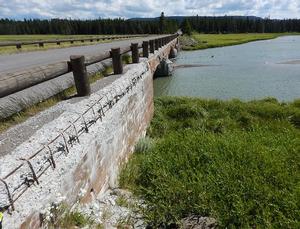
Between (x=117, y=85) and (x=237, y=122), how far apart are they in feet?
18.6

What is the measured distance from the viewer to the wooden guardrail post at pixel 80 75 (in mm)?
5199

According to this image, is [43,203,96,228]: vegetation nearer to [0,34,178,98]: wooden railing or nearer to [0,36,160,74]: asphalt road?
[0,34,178,98]: wooden railing

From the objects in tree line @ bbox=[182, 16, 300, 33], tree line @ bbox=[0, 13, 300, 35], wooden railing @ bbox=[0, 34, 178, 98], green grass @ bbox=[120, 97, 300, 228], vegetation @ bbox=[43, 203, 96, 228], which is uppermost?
wooden railing @ bbox=[0, 34, 178, 98]

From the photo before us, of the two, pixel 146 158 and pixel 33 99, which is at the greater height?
pixel 33 99

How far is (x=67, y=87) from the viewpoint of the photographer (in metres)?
6.20

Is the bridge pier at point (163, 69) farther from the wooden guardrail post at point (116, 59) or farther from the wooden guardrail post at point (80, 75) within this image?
the wooden guardrail post at point (80, 75)

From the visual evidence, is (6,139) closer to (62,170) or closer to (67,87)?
(62,170)

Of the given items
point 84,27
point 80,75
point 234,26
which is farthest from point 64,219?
point 234,26

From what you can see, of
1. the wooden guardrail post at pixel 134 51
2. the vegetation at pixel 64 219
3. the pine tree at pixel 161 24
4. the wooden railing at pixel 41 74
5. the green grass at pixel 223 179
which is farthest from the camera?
the pine tree at pixel 161 24

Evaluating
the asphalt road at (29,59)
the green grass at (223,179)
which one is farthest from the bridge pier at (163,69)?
the green grass at (223,179)

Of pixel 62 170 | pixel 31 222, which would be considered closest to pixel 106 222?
pixel 62 170

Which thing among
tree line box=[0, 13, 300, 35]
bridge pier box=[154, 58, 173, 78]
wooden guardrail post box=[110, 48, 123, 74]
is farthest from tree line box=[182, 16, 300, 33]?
wooden guardrail post box=[110, 48, 123, 74]

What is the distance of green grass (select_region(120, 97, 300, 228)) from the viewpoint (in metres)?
4.58

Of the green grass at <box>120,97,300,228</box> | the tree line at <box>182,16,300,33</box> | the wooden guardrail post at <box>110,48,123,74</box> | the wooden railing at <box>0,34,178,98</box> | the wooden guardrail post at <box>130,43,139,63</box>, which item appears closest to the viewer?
the wooden railing at <box>0,34,178,98</box>
